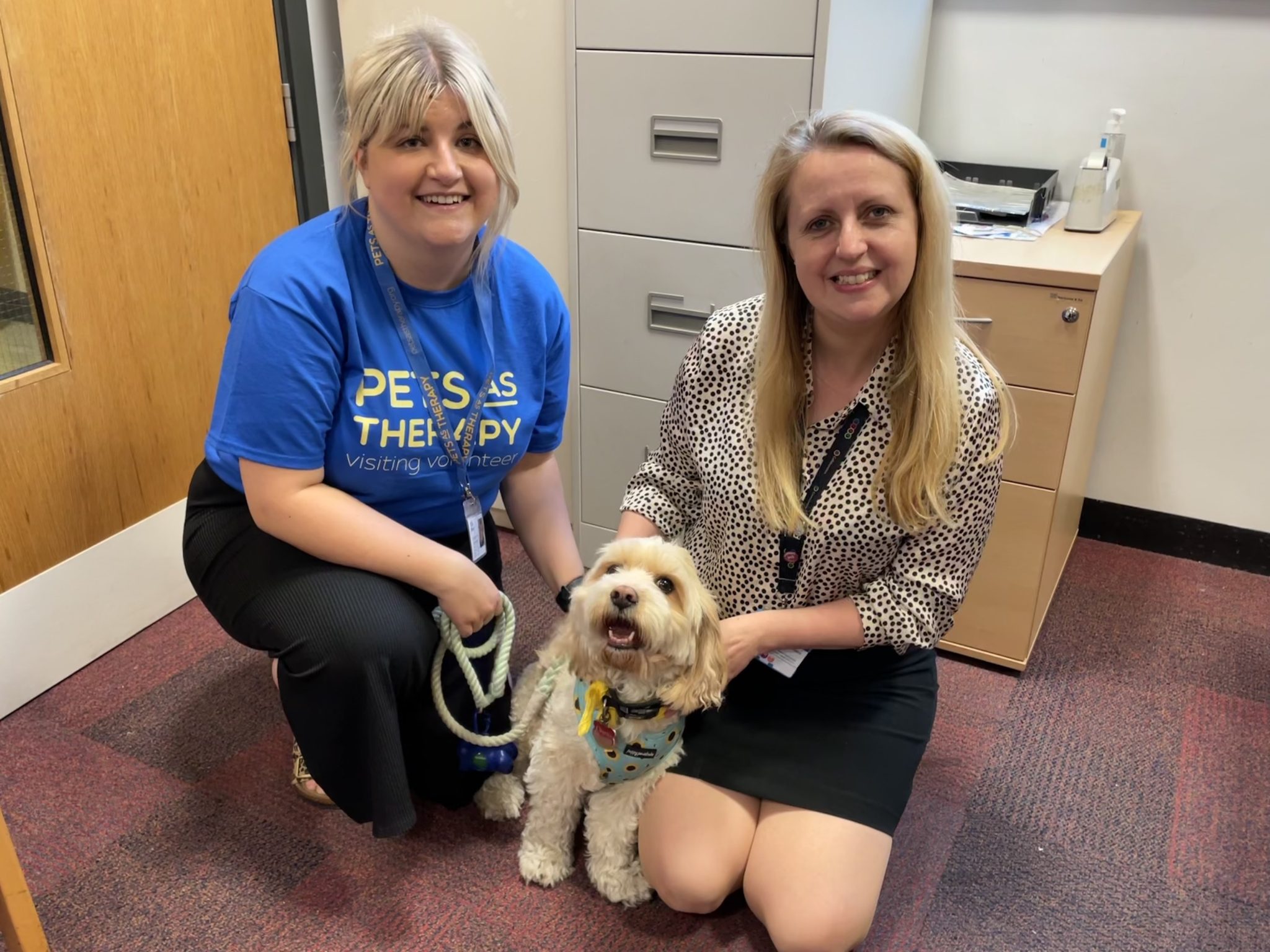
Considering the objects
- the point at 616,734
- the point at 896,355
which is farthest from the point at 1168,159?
the point at 616,734

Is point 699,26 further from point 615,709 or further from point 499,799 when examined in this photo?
point 499,799

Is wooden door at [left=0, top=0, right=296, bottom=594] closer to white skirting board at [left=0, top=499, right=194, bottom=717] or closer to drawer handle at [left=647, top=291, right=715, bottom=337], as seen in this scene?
white skirting board at [left=0, top=499, right=194, bottom=717]

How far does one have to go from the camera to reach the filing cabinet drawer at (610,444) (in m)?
2.05

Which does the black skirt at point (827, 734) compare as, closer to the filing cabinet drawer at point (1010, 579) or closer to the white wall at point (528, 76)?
the filing cabinet drawer at point (1010, 579)

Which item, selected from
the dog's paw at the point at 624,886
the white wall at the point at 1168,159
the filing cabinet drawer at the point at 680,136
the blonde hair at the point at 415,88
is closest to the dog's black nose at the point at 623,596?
the dog's paw at the point at 624,886

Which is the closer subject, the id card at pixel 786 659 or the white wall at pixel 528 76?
the id card at pixel 786 659

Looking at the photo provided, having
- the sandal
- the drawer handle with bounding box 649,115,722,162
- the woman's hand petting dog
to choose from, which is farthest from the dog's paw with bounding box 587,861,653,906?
A: the drawer handle with bounding box 649,115,722,162

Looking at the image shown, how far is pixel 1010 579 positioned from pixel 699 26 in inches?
45.4

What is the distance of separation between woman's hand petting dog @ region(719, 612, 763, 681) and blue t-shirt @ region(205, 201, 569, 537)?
43 cm

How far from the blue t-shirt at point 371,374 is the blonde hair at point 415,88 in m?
0.16

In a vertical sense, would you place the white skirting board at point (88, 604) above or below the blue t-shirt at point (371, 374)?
below

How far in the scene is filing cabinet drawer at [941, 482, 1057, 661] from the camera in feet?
6.01

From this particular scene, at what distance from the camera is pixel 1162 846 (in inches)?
60.3

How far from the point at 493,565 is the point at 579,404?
551mm
